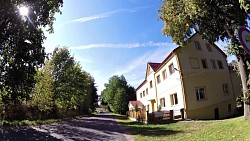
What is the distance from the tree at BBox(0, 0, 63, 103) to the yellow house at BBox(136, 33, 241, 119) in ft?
46.0

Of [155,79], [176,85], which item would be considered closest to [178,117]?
[176,85]

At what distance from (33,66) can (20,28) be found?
356 centimetres

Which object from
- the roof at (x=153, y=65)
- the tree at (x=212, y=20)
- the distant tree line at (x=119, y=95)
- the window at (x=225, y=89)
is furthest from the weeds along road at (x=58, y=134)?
the distant tree line at (x=119, y=95)

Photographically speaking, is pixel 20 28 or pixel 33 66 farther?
pixel 33 66

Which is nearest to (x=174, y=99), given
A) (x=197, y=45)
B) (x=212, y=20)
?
(x=197, y=45)

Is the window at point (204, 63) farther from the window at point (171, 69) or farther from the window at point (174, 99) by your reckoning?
the window at point (174, 99)

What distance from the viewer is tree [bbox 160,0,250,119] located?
15703 mm

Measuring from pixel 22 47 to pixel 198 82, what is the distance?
A: 18.0 metres

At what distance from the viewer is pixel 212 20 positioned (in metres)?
17.8

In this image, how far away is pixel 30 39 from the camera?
70.6 ft

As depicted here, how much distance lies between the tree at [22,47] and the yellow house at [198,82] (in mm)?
14015

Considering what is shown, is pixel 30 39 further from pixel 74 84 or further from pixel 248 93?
pixel 74 84

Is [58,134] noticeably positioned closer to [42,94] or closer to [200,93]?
[200,93]

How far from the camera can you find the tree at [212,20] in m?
15.7
